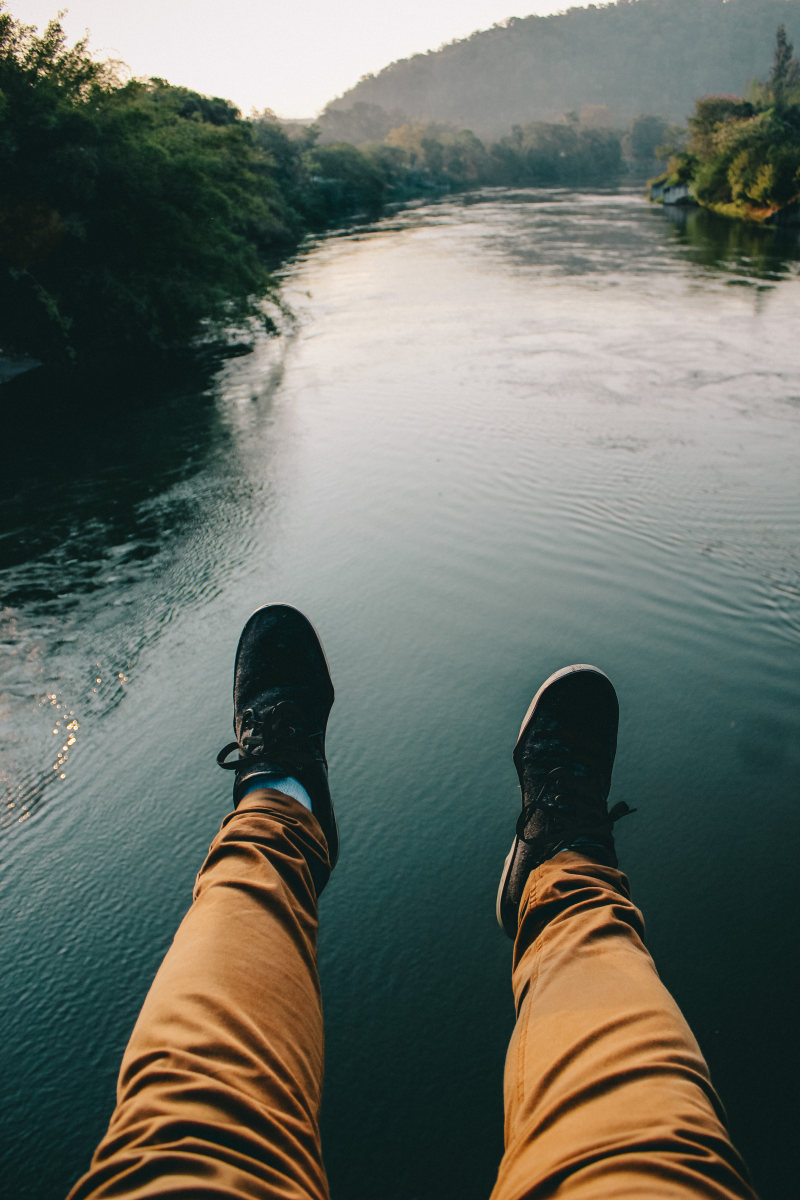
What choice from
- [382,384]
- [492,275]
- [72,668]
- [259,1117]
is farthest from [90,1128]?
[492,275]

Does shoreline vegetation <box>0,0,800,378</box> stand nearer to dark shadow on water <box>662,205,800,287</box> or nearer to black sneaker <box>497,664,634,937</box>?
black sneaker <box>497,664,634,937</box>

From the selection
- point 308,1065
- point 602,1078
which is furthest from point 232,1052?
point 602,1078

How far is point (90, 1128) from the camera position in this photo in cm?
128

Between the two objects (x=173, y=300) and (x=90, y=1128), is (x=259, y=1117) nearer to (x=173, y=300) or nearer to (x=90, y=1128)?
(x=90, y=1128)

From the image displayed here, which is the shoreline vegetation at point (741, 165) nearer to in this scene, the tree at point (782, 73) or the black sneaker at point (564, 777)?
the tree at point (782, 73)

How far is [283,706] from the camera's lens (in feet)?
6.05

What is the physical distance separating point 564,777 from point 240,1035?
3.14 ft

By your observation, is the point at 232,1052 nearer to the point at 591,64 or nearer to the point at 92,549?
the point at 92,549

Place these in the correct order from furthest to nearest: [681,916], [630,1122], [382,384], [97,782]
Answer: [382,384] → [97,782] → [681,916] → [630,1122]

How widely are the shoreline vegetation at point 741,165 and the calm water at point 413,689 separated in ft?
45.3

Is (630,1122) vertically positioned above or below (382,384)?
below

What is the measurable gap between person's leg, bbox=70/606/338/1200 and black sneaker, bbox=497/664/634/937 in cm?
43

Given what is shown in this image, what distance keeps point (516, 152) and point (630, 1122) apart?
2894 inches

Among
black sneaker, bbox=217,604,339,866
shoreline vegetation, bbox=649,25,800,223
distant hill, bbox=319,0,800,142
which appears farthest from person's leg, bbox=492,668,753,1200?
distant hill, bbox=319,0,800,142
